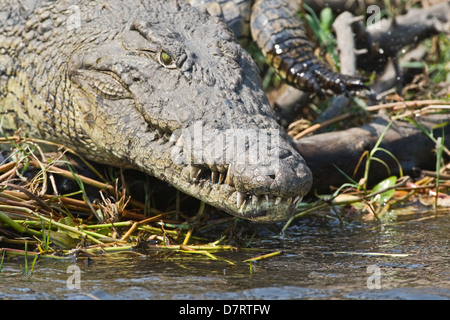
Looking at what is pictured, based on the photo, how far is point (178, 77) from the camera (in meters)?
3.08

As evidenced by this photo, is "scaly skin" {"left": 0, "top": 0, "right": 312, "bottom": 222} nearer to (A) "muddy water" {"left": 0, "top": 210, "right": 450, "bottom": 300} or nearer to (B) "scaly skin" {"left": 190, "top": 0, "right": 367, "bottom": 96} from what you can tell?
(A) "muddy water" {"left": 0, "top": 210, "right": 450, "bottom": 300}

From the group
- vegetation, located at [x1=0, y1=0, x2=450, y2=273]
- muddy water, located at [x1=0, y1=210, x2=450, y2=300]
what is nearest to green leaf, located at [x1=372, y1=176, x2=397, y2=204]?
vegetation, located at [x1=0, y1=0, x2=450, y2=273]

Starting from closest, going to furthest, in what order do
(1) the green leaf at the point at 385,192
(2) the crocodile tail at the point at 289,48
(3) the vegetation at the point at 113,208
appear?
(3) the vegetation at the point at 113,208
(1) the green leaf at the point at 385,192
(2) the crocodile tail at the point at 289,48

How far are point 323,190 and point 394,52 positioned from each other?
180 centimetres

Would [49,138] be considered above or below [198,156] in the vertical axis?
above

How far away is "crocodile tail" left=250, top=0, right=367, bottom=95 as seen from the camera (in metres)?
4.52

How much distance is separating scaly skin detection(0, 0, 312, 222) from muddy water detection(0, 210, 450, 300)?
0.93 ft

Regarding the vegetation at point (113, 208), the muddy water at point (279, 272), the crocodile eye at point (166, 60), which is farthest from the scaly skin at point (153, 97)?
the muddy water at point (279, 272)

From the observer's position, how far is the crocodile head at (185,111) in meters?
2.65

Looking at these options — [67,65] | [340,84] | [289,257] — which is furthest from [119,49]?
[340,84]

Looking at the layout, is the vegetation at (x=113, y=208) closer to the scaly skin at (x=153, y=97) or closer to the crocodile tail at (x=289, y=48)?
the scaly skin at (x=153, y=97)

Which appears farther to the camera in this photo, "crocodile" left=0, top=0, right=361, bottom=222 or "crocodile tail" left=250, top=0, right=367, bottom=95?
"crocodile tail" left=250, top=0, right=367, bottom=95

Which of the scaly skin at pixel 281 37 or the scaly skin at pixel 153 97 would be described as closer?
the scaly skin at pixel 153 97

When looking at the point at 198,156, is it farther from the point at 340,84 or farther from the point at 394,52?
the point at 394,52
